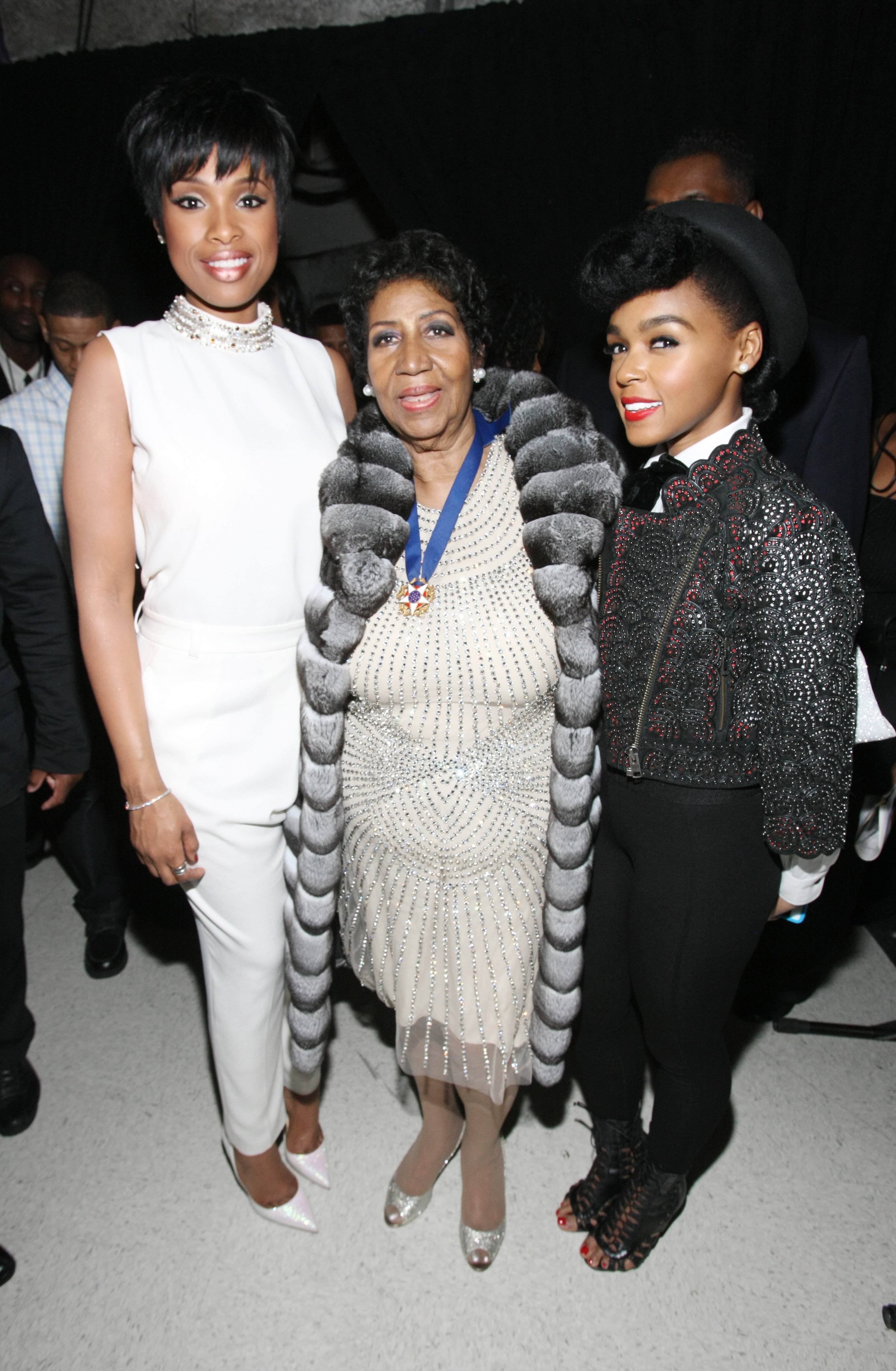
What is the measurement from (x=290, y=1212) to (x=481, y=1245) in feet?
1.39

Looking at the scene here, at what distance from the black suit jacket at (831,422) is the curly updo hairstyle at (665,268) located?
Answer: 57cm

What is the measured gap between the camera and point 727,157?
82.0 inches

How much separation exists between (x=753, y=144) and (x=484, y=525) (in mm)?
2691

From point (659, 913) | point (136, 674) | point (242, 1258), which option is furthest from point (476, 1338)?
point (136, 674)

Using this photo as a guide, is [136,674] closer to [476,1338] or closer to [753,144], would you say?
[476,1338]

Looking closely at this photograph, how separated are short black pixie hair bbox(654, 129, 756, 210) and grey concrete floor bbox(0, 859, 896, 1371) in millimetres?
2200

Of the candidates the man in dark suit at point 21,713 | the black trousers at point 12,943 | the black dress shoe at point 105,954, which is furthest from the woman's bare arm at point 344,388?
the black dress shoe at point 105,954

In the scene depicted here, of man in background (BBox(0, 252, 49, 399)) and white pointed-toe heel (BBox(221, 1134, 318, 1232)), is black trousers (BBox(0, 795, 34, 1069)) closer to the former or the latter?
white pointed-toe heel (BBox(221, 1134, 318, 1232))

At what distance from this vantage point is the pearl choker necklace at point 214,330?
1566 millimetres

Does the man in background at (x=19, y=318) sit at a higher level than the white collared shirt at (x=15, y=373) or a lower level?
higher

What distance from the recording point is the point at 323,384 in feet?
5.60

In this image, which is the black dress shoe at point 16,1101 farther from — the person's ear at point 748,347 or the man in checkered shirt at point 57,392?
the person's ear at point 748,347

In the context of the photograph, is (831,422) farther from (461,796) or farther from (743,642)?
(461,796)

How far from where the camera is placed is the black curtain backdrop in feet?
10.4
